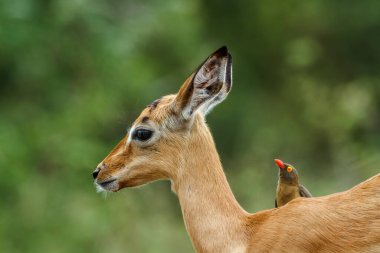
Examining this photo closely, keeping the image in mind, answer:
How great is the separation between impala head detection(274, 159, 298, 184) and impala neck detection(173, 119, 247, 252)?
58cm

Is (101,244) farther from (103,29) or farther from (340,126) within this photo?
(340,126)

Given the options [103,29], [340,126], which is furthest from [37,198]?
[340,126]

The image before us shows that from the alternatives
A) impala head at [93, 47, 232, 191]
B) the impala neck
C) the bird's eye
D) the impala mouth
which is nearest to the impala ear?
impala head at [93, 47, 232, 191]

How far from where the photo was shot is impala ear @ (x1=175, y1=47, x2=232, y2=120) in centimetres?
704

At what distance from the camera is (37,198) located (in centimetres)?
2038

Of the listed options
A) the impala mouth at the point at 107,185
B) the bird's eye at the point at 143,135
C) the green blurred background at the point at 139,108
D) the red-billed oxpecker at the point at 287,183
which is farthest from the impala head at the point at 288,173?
the green blurred background at the point at 139,108

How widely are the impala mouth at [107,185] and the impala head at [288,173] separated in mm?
1094

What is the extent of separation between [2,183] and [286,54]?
11.2 meters

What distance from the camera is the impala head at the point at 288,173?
7543 mm

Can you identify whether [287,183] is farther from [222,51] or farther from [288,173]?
[222,51]

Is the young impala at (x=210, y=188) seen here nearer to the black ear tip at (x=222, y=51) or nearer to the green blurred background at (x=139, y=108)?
the black ear tip at (x=222, y=51)

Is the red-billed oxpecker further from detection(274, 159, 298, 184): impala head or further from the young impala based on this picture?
the young impala

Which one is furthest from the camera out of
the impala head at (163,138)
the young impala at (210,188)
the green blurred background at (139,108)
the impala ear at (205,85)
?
the green blurred background at (139,108)

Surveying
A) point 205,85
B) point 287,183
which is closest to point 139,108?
point 287,183
